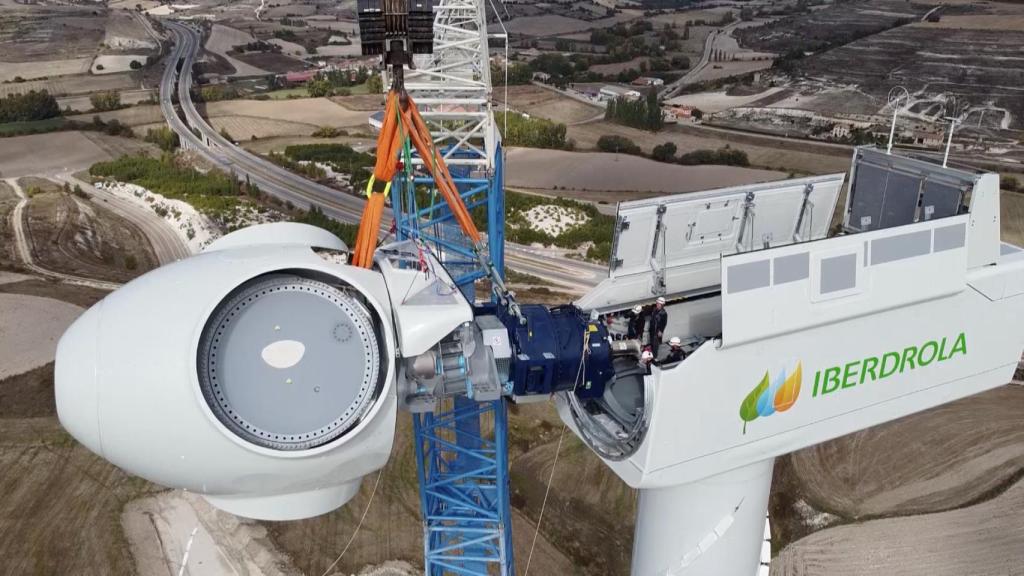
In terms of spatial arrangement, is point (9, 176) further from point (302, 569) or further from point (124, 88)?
point (302, 569)

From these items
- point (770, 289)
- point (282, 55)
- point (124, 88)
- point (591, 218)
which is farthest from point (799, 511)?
point (282, 55)

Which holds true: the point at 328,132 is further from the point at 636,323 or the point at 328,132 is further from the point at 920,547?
the point at 636,323

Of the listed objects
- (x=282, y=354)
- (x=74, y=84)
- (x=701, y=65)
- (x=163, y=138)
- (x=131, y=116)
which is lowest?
(x=163, y=138)

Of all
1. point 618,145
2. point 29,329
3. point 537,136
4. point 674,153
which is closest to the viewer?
point 29,329

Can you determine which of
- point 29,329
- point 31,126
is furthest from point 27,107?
point 29,329

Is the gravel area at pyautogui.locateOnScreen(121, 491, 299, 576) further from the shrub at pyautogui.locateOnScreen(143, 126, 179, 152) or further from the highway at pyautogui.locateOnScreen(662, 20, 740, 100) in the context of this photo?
the highway at pyautogui.locateOnScreen(662, 20, 740, 100)

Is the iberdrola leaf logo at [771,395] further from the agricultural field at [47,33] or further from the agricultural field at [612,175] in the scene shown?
the agricultural field at [47,33]
